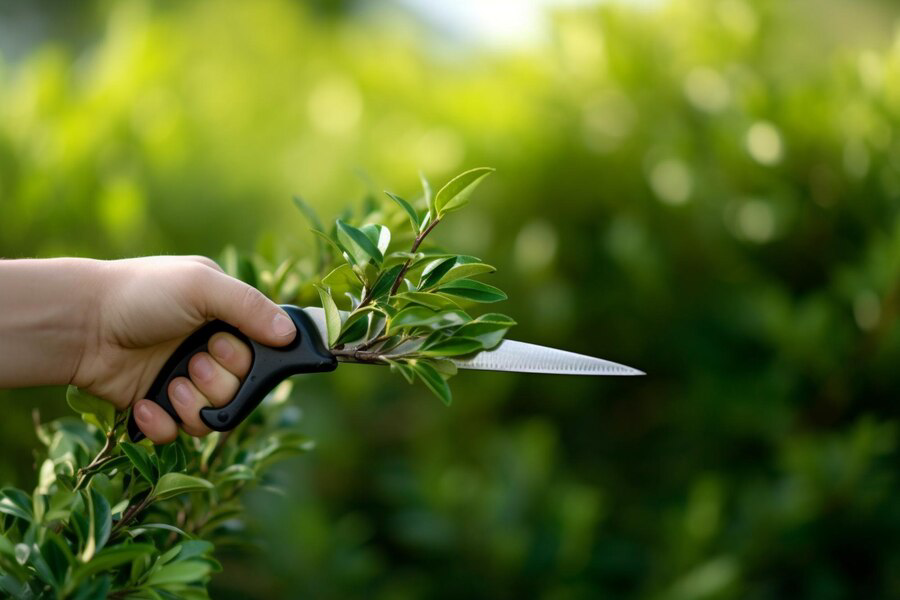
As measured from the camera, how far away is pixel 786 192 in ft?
10.2

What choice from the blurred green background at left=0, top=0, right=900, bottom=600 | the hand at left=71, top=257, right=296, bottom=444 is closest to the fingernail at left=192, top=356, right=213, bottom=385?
the hand at left=71, top=257, right=296, bottom=444

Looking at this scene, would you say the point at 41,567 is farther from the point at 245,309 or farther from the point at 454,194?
the point at 454,194

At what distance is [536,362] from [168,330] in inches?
20.4

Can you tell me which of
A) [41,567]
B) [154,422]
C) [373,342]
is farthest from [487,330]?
[41,567]

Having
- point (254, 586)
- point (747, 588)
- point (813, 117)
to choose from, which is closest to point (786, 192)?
point (813, 117)

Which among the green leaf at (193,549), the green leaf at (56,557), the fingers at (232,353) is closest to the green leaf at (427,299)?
the fingers at (232,353)

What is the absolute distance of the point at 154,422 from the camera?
A: 1.28 m

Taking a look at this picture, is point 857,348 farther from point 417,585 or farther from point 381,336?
point 381,336

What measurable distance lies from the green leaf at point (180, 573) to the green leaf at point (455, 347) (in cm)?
37

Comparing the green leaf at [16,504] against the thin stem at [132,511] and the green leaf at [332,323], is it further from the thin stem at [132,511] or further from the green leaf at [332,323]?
the green leaf at [332,323]

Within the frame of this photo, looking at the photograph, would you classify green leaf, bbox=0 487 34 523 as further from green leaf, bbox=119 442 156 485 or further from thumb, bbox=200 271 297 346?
thumb, bbox=200 271 297 346

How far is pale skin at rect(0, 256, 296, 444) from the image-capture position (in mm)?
1230

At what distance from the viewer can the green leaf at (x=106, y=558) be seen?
0.99 m

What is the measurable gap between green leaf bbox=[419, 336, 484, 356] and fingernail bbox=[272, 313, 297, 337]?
0.64 feet
